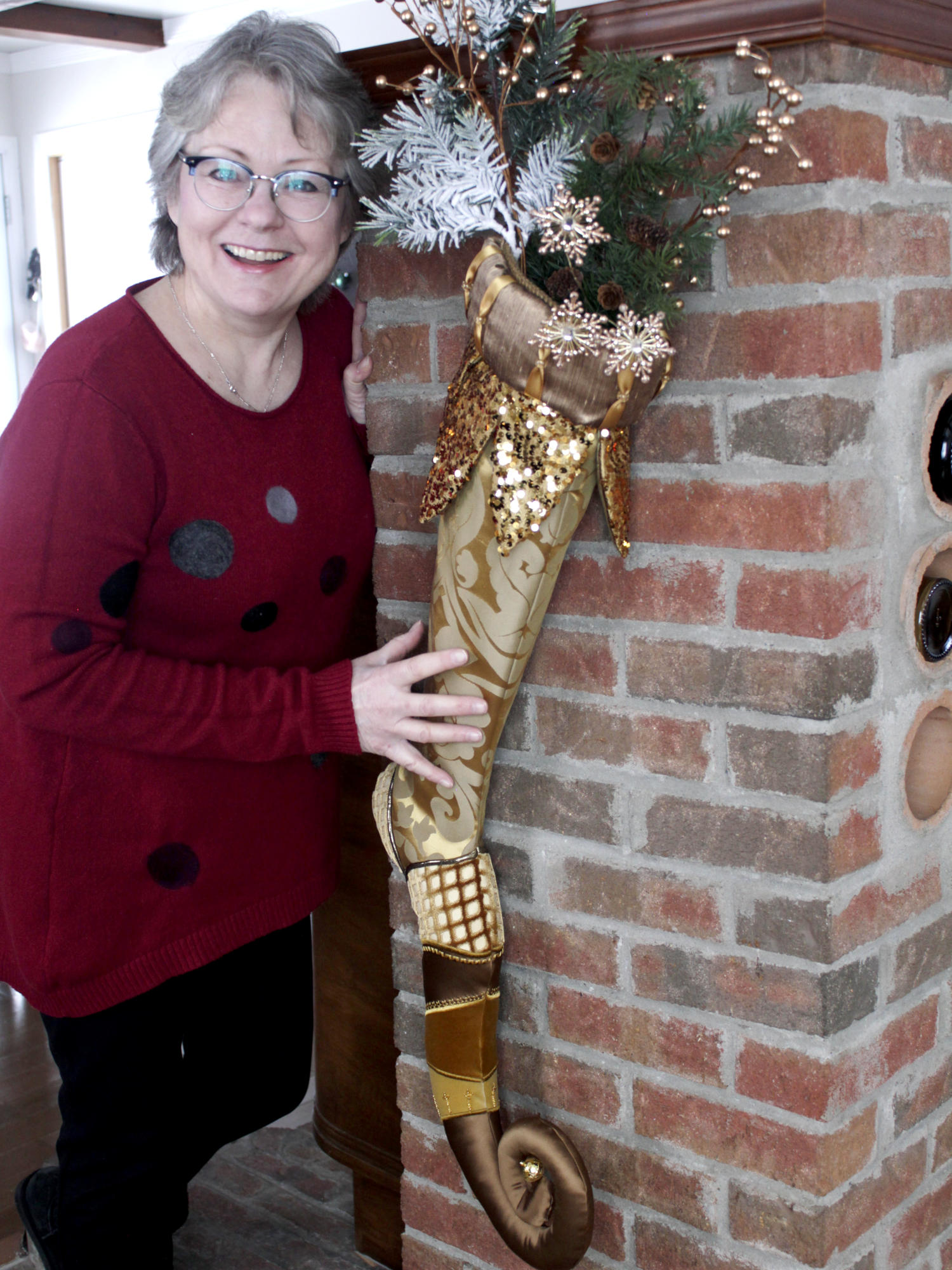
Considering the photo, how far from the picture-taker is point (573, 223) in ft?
3.91

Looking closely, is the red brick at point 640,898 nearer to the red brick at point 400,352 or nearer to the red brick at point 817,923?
the red brick at point 817,923

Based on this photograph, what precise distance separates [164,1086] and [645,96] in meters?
1.47

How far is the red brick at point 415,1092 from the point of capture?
67.2 inches

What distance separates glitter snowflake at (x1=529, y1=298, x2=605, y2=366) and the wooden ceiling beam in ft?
15.2

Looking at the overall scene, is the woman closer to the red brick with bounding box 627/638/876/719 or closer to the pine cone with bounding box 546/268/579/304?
the red brick with bounding box 627/638/876/719

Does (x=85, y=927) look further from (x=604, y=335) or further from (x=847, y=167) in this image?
(x=847, y=167)

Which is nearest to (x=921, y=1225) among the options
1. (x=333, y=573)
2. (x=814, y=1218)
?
(x=814, y=1218)

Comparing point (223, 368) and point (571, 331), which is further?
point (223, 368)

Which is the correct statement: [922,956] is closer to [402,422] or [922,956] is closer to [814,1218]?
[814,1218]

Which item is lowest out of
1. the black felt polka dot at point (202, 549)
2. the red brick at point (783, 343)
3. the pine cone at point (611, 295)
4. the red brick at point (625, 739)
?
the red brick at point (625, 739)

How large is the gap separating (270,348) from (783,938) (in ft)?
3.30

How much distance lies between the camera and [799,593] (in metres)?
1.26

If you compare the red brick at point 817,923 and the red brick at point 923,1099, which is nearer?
the red brick at point 817,923

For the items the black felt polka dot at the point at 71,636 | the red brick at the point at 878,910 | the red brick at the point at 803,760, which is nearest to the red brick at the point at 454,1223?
the red brick at the point at 878,910
